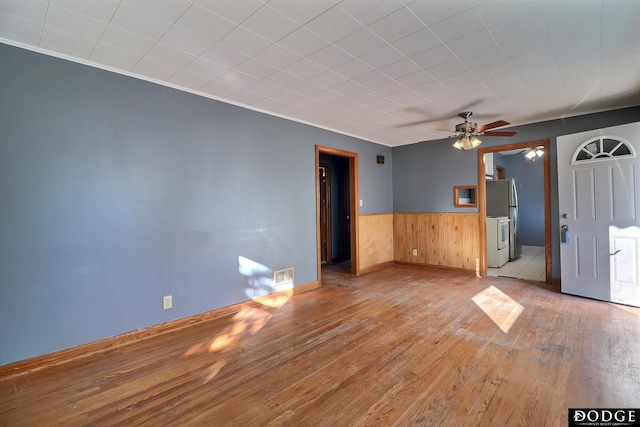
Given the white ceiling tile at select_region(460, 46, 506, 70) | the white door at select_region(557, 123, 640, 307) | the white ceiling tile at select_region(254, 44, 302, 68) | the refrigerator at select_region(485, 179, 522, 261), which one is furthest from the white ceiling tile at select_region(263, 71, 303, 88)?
the refrigerator at select_region(485, 179, 522, 261)

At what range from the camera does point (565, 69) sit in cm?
276

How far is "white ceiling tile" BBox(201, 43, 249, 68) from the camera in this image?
2354 millimetres

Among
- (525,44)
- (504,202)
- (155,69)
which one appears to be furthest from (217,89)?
(504,202)

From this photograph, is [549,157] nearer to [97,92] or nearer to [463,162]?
[463,162]

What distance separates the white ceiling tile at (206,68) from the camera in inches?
101

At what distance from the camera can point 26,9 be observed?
187cm

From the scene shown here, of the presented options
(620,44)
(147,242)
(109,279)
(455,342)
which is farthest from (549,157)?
(109,279)

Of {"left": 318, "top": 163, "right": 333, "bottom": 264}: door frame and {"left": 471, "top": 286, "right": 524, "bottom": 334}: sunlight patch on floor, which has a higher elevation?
{"left": 318, "top": 163, "right": 333, "bottom": 264}: door frame

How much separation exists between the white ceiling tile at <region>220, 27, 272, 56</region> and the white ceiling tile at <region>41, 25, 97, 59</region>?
107cm

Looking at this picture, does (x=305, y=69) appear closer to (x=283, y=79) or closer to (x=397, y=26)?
(x=283, y=79)

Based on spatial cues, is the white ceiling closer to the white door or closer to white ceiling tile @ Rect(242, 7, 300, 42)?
white ceiling tile @ Rect(242, 7, 300, 42)

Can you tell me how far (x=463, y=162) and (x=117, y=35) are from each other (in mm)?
5321

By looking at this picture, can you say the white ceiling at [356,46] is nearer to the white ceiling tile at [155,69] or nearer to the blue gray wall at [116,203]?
the white ceiling tile at [155,69]

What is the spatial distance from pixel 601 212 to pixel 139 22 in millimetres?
5242
